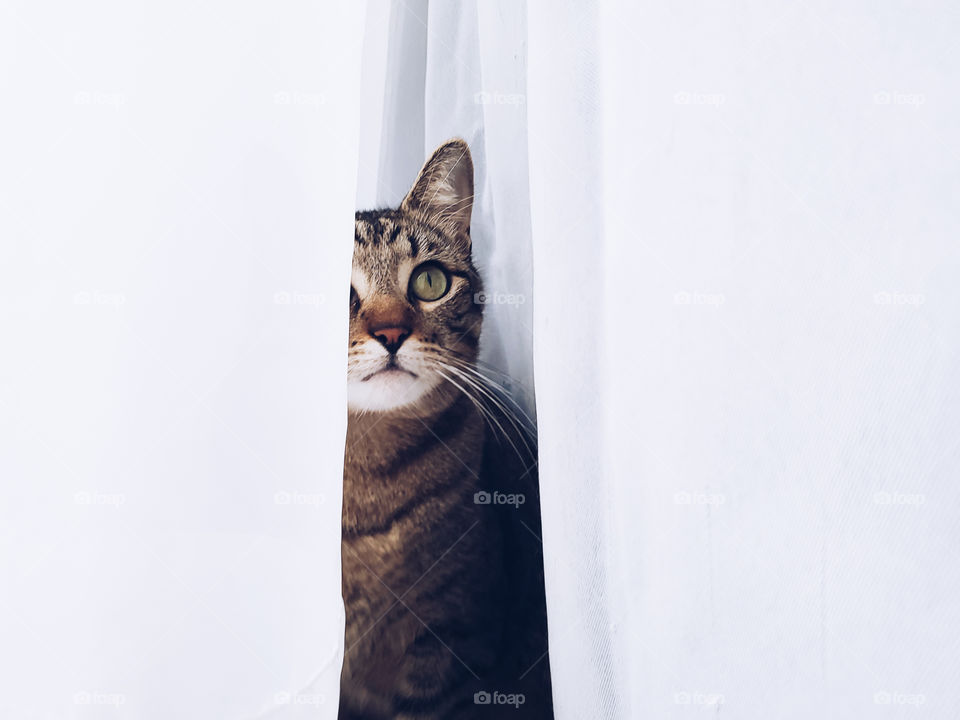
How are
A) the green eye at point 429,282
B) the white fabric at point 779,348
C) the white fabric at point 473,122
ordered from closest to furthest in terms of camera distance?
the white fabric at point 779,348 < the white fabric at point 473,122 < the green eye at point 429,282

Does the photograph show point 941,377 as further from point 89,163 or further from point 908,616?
point 89,163

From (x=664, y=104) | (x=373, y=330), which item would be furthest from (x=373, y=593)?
(x=664, y=104)

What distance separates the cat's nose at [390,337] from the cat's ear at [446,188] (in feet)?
0.56

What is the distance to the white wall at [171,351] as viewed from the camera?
16.4 inches

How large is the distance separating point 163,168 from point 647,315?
338mm

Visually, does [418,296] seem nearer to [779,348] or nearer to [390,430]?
[390,430]

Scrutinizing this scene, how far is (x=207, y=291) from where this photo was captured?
0.44 metres

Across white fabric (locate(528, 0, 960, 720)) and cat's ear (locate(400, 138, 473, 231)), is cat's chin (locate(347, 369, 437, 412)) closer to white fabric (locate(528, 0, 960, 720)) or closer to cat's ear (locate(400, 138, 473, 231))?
cat's ear (locate(400, 138, 473, 231))

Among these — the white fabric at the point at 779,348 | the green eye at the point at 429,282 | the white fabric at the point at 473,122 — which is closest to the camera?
the white fabric at the point at 779,348

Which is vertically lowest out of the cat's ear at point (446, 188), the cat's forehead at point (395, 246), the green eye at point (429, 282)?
the green eye at point (429, 282)

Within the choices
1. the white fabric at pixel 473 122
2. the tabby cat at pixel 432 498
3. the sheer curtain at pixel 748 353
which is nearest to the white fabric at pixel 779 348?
the sheer curtain at pixel 748 353

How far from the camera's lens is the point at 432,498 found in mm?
804

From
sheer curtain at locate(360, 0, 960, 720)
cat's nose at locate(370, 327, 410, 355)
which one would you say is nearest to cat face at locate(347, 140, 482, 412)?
Answer: cat's nose at locate(370, 327, 410, 355)

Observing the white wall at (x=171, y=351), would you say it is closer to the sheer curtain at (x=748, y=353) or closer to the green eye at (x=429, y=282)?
the sheer curtain at (x=748, y=353)
